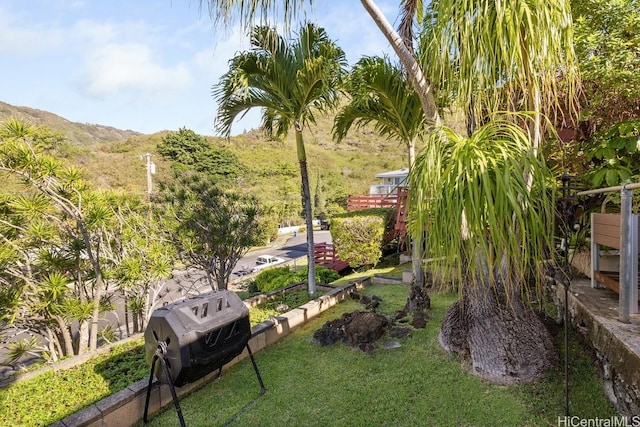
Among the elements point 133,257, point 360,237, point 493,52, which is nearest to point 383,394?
point 493,52

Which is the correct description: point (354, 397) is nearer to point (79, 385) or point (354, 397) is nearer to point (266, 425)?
point (266, 425)

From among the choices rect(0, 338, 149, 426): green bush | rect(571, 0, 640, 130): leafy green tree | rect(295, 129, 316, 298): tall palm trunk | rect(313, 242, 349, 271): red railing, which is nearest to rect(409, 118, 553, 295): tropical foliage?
rect(571, 0, 640, 130): leafy green tree

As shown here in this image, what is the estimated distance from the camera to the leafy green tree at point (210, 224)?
588cm

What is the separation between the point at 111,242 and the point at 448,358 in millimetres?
4507

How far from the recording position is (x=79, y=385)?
2.82 m

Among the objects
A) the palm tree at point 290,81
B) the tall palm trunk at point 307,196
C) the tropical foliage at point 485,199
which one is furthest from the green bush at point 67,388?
the palm tree at point 290,81

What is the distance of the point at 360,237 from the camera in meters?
8.30

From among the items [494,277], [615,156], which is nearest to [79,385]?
[494,277]

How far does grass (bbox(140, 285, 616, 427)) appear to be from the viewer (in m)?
2.20

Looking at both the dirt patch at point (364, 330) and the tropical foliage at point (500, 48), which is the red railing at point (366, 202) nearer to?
the dirt patch at point (364, 330)

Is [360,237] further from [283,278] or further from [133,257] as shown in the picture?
[133,257]

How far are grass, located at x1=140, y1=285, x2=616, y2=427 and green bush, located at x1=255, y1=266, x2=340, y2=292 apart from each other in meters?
3.61

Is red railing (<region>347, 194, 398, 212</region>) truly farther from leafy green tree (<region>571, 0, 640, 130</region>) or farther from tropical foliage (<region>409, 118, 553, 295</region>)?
tropical foliage (<region>409, 118, 553, 295</region>)

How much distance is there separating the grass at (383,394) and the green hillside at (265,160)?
21407 mm
